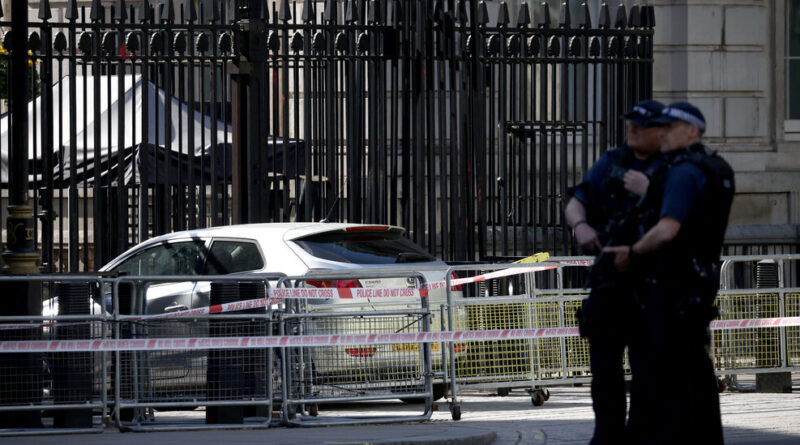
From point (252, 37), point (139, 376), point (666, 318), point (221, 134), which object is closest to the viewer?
point (666, 318)

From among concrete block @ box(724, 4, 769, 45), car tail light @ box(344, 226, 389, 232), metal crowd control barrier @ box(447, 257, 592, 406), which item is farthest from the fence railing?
concrete block @ box(724, 4, 769, 45)

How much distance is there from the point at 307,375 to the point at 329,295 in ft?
2.12

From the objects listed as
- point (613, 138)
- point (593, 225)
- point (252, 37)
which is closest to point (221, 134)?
point (252, 37)

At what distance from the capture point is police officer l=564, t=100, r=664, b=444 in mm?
6828

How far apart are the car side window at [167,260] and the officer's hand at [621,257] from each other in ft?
18.4

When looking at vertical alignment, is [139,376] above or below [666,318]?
below

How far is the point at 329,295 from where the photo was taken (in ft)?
32.8

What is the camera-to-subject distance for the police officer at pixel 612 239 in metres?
6.83

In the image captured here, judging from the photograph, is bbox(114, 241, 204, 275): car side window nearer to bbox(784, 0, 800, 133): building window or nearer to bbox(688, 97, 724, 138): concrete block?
bbox(688, 97, 724, 138): concrete block

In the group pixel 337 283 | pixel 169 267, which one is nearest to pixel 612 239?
pixel 337 283

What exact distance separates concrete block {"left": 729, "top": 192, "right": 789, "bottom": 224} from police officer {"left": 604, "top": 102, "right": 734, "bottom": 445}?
43.4 feet

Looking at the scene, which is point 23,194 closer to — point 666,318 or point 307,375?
point 307,375

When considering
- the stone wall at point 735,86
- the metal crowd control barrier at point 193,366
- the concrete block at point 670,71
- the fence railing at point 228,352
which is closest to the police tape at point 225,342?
the fence railing at point 228,352

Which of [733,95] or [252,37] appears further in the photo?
[733,95]
